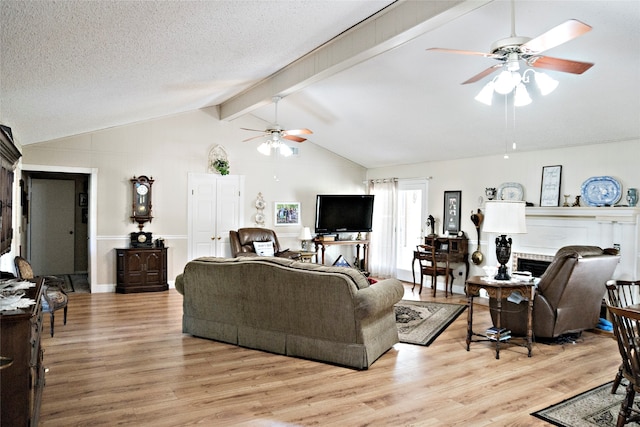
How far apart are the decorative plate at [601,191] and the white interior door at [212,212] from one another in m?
5.76

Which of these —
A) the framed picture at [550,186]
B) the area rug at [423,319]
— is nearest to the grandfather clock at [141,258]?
the area rug at [423,319]

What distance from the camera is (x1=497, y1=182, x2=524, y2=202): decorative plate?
6.84m

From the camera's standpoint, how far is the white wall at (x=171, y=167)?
746cm

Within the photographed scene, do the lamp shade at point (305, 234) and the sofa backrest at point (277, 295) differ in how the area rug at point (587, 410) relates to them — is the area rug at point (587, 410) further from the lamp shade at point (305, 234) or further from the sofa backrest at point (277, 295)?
the lamp shade at point (305, 234)

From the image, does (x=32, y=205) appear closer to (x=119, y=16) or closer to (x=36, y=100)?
(x=36, y=100)

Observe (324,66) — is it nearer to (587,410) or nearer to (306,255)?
(587,410)

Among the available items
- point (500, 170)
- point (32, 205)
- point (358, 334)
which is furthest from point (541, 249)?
point (32, 205)

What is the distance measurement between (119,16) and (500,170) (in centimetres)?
612

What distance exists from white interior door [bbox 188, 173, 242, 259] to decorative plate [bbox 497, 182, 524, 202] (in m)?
4.67

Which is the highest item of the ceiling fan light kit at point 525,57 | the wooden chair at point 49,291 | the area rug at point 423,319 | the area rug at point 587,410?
the ceiling fan light kit at point 525,57

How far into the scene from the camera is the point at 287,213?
913 cm

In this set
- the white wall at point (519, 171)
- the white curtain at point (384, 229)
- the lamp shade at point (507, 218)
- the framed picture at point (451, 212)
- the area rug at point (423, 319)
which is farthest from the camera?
the white curtain at point (384, 229)

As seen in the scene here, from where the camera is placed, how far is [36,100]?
12.9ft

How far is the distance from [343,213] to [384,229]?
3.10 ft
